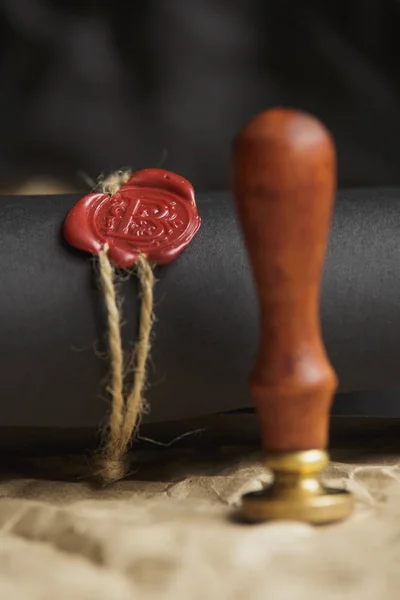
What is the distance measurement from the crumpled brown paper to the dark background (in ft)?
2.66

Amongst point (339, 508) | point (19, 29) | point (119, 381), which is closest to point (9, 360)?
point (119, 381)

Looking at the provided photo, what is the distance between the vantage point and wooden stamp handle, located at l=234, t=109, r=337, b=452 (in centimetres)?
58

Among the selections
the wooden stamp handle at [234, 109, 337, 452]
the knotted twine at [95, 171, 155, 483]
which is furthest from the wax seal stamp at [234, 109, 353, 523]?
the knotted twine at [95, 171, 155, 483]

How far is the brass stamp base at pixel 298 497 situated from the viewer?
591 mm

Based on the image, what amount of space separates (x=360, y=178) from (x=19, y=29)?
2.00 ft

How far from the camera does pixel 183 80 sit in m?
1.44

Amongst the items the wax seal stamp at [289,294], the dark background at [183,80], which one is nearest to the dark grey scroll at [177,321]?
the wax seal stamp at [289,294]

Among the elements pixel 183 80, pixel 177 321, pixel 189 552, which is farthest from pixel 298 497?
pixel 183 80

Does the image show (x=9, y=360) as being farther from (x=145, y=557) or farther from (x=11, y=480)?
(x=145, y=557)

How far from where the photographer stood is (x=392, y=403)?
3.22 feet

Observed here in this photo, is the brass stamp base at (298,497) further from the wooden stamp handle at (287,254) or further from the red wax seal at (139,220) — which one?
the red wax seal at (139,220)

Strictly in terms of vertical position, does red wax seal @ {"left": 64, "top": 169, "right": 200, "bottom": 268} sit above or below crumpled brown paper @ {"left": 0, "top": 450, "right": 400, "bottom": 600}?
above

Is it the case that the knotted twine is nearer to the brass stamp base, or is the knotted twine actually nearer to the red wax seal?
the red wax seal

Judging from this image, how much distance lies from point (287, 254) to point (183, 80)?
918mm
